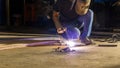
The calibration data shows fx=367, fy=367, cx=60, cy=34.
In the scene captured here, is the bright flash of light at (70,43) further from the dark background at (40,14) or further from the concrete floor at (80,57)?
the dark background at (40,14)

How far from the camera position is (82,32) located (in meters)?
7.43

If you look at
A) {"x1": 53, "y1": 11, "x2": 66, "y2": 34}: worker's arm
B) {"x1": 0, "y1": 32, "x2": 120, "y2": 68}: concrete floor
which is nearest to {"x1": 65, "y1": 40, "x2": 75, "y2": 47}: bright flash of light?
{"x1": 0, "y1": 32, "x2": 120, "y2": 68}: concrete floor

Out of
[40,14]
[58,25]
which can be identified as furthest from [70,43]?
[40,14]

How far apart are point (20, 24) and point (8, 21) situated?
398mm

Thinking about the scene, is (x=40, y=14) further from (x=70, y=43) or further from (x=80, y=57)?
(x=80, y=57)

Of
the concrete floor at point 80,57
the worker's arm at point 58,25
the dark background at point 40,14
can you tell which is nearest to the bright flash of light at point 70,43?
the concrete floor at point 80,57

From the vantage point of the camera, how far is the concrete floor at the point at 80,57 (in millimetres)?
5230

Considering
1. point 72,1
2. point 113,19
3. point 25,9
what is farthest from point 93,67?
point 25,9

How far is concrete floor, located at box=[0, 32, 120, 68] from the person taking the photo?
17.2 ft

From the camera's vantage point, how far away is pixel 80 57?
19.3 ft

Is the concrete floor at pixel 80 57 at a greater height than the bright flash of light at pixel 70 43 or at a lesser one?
greater

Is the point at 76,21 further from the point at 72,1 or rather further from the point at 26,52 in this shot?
the point at 26,52

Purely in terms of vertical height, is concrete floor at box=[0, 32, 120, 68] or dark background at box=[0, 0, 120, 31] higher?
concrete floor at box=[0, 32, 120, 68]

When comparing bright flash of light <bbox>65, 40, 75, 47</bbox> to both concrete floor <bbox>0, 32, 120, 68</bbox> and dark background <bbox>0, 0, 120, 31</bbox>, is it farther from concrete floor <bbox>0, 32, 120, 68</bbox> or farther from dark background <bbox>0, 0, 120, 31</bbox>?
dark background <bbox>0, 0, 120, 31</bbox>
